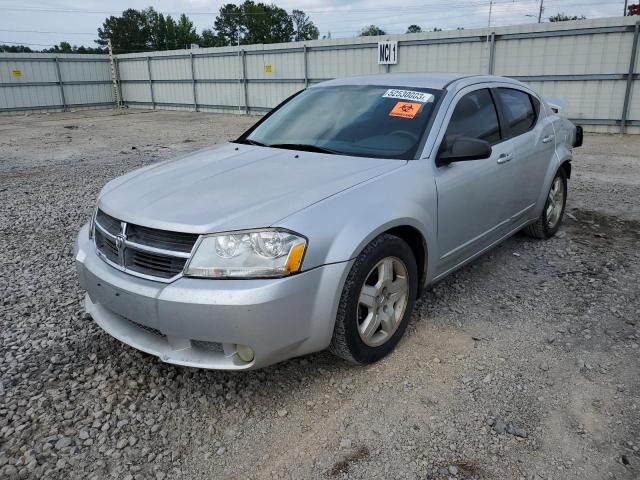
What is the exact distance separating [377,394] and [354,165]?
131 centimetres

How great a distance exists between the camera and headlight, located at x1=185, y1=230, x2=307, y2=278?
2.46m

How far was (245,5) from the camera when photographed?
7581 centimetres

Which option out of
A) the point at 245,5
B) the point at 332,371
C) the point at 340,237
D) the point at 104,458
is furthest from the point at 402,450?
the point at 245,5

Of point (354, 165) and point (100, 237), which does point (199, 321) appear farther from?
point (354, 165)

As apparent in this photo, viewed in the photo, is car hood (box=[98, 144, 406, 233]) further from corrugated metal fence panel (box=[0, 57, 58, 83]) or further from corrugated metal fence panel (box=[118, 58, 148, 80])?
corrugated metal fence panel (box=[118, 58, 148, 80])

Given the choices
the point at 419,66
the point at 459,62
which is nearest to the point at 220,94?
the point at 419,66

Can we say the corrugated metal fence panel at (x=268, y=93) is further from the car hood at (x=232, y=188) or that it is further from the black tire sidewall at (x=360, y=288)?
the black tire sidewall at (x=360, y=288)

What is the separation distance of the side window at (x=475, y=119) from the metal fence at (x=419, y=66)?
437 inches

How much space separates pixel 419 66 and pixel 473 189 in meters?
13.7

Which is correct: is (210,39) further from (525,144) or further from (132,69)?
(525,144)

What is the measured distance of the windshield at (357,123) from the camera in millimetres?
3447

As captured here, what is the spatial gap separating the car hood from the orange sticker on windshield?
1.66ft

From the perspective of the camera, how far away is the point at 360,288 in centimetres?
280

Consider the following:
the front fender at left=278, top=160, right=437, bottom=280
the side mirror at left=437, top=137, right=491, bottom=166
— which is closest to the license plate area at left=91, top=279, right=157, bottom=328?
the front fender at left=278, top=160, right=437, bottom=280
